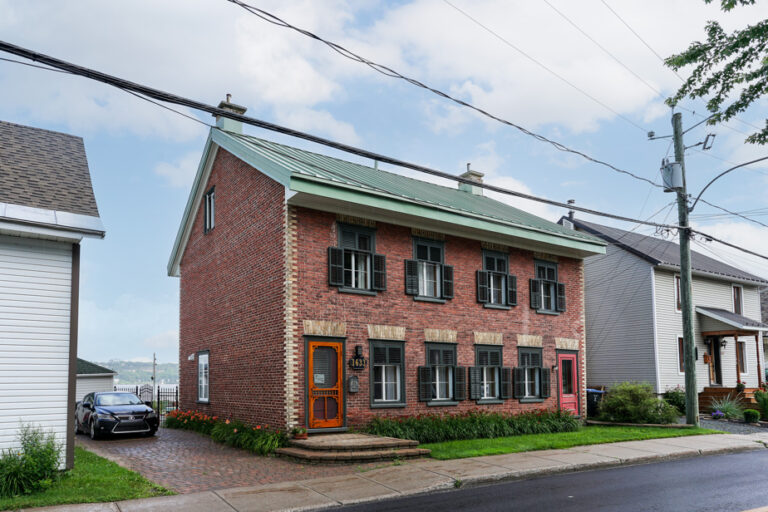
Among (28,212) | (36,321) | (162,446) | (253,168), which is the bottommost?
(162,446)

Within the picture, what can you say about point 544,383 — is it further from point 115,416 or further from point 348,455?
point 115,416

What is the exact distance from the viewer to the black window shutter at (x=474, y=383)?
18516 millimetres

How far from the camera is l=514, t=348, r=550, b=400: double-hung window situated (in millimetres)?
20234

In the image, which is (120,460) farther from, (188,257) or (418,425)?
(188,257)

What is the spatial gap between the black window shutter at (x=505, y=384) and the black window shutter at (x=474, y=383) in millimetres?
1073

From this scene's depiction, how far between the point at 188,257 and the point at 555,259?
12816 mm

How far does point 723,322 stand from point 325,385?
2113 cm

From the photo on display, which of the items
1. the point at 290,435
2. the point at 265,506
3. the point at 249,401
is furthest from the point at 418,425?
the point at 265,506

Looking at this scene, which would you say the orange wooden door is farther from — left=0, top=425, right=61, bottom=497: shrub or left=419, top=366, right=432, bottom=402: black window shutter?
left=0, top=425, right=61, bottom=497: shrub

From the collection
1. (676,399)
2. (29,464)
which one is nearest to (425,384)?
(29,464)

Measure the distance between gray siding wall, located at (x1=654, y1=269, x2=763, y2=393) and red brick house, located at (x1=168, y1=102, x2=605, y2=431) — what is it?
7291 mm

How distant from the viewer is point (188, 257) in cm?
2261

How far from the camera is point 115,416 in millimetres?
17453

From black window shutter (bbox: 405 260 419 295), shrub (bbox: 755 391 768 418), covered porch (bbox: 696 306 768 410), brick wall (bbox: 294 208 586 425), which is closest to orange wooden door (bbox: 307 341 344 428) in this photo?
brick wall (bbox: 294 208 586 425)
